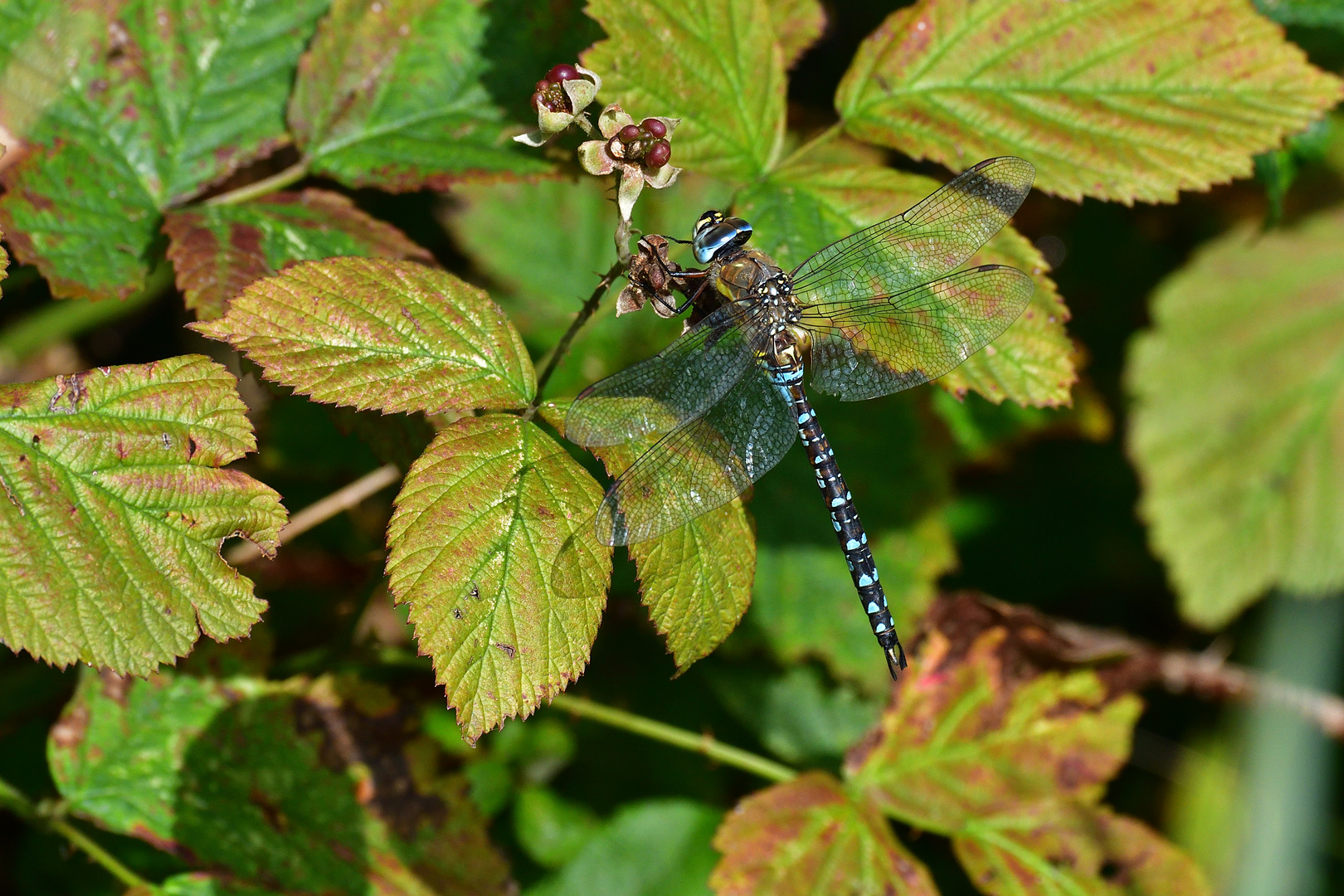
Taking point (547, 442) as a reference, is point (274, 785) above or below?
below

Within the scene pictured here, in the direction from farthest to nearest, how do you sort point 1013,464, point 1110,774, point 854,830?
point 1013,464, point 1110,774, point 854,830

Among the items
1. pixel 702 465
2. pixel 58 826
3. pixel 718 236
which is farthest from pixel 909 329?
pixel 58 826

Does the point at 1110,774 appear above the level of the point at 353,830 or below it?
below

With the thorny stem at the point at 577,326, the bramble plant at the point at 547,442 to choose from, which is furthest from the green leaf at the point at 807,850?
the thorny stem at the point at 577,326

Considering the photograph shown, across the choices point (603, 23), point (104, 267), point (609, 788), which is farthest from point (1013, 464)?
point (104, 267)

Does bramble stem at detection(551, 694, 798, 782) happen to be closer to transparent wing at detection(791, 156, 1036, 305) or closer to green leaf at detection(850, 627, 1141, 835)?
green leaf at detection(850, 627, 1141, 835)

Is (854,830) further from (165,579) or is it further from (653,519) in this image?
(165,579)

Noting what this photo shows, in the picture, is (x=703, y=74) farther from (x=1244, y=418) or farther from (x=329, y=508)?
(x=1244, y=418)

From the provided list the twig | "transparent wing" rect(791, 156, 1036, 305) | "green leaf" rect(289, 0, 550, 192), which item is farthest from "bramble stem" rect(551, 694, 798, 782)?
"green leaf" rect(289, 0, 550, 192)
